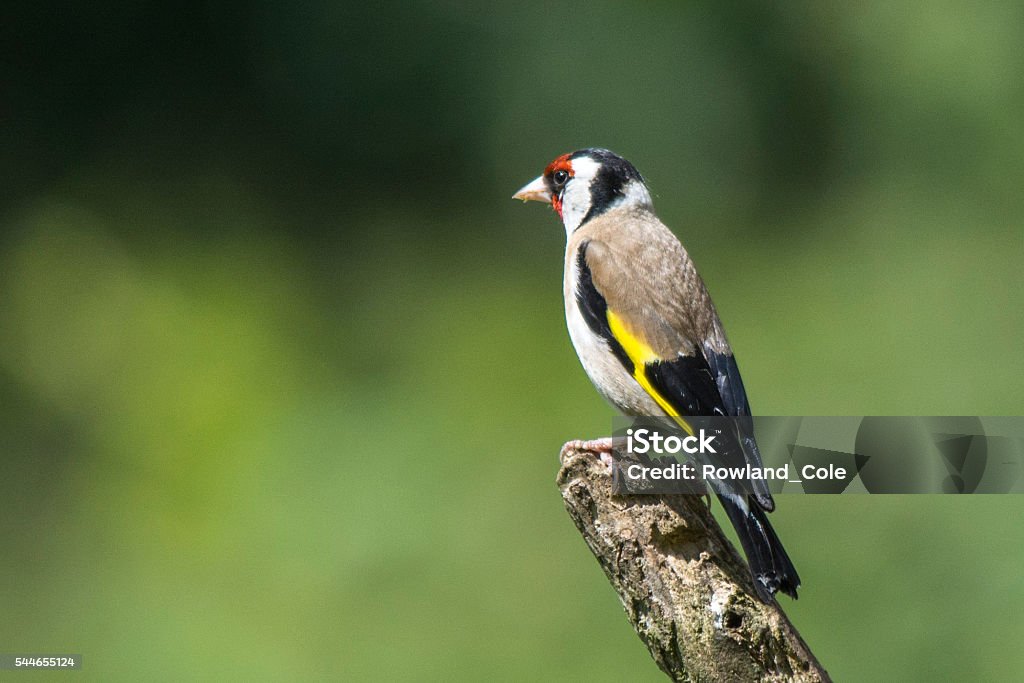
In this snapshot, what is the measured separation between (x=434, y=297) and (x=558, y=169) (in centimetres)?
450

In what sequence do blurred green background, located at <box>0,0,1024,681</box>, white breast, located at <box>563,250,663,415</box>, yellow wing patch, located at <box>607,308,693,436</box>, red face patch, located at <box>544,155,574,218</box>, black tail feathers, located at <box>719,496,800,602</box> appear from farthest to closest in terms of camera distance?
blurred green background, located at <box>0,0,1024,681</box>
red face patch, located at <box>544,155,574,218</box>
white breast, located at <box>563,250,663,415</box>
yellow wing patch, located at <box>607,308,693,436</box>
black tail feathers, located at <box>719,496,800,602</box>

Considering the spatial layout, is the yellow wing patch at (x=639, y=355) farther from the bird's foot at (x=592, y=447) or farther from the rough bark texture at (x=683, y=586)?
the rough bark texture at (x=683, y=586)

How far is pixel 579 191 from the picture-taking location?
3.68m

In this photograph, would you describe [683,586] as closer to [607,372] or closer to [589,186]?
[607,372]

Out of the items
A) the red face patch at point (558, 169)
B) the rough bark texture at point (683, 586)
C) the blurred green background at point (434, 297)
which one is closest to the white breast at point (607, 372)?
the rough bark texture at point (683, 586)

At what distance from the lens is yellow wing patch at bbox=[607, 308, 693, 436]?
2.92 m

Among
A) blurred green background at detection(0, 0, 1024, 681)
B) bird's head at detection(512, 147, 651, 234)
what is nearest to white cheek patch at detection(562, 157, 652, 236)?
bird's head at detection(512, 147, 651, 234)

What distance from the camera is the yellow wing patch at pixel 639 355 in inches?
115

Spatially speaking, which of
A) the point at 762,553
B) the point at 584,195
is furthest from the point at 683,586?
the point at 584,195

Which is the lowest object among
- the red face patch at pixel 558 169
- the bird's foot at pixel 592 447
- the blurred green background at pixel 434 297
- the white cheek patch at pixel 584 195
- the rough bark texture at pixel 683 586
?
the rough bark texture at pixel 683 586

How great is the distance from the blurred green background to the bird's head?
221 cm

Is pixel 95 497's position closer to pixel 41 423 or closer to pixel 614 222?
pixel 41 423

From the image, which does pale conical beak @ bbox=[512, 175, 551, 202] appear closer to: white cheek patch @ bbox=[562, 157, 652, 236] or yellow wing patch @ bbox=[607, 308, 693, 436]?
white cheek patch @ bbox=[562, 157, 652, 236]

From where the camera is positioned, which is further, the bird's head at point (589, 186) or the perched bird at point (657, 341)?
the bird's head at point (589, 186)
